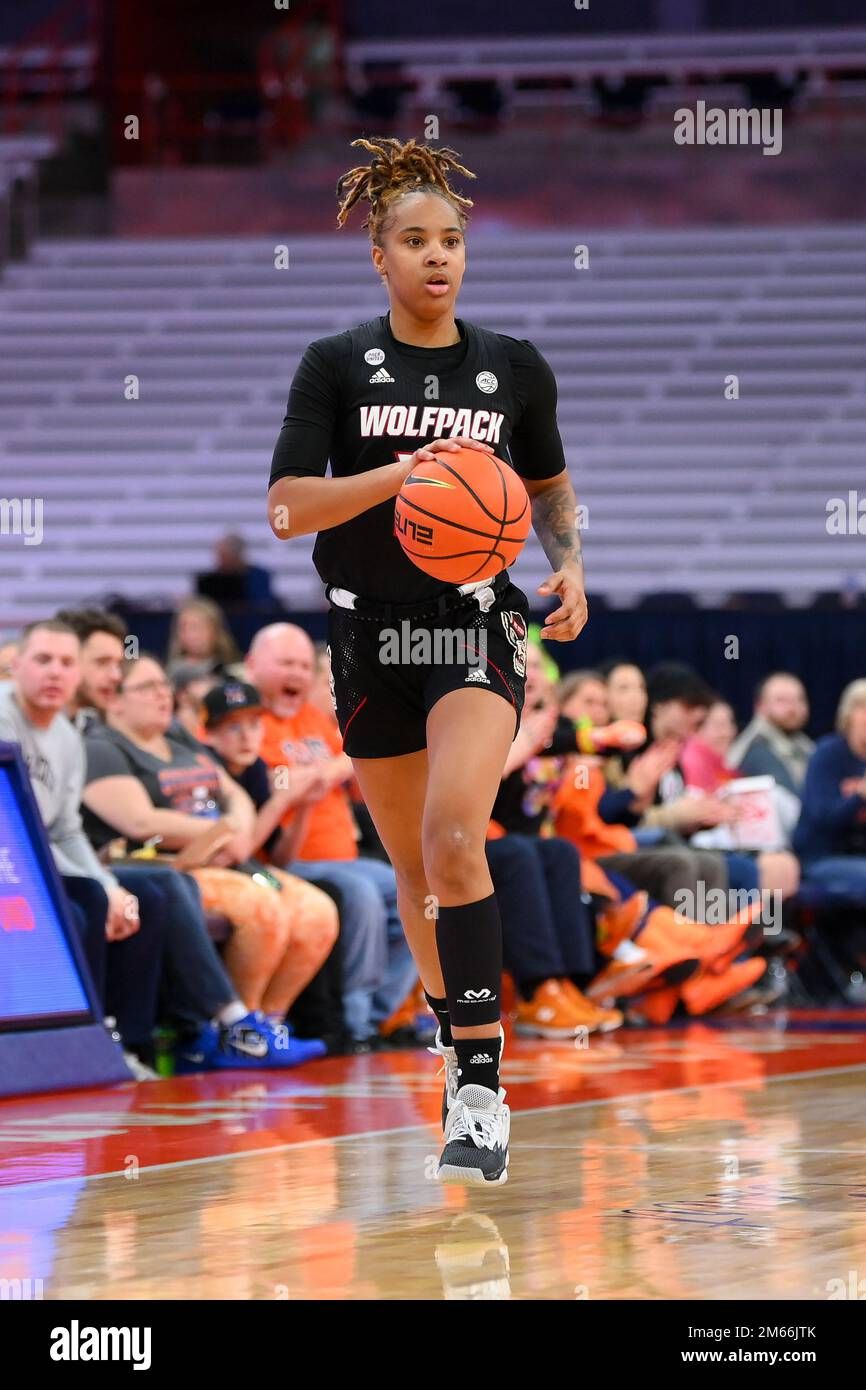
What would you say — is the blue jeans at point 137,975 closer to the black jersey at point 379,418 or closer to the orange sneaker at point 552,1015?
the orange sneaker at point 552,1015

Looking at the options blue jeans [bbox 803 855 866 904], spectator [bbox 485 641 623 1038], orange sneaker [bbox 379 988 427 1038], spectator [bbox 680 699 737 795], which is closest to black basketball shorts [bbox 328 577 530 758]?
spectator [bbox 485 641 623 1038]

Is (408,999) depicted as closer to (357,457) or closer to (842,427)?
(357,457)

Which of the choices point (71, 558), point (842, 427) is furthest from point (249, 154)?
point (842, 427)

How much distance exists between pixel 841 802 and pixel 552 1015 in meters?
2.14

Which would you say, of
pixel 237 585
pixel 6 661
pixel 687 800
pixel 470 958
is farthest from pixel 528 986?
pixel 237 585

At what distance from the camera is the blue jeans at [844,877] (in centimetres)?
909

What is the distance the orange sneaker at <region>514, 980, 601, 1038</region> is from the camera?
749 cm

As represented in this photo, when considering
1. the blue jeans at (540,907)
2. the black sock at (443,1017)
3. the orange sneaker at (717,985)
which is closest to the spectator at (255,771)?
the blue jeans at (540,907)

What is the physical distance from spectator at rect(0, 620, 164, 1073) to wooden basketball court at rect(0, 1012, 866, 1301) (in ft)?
1.09

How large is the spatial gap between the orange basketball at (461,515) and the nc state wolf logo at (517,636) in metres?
0.17

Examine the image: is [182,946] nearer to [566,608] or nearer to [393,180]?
[566,608]

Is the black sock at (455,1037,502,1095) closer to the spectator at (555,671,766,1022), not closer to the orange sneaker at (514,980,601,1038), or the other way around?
the orange sneaker at (514,980,601,1038)

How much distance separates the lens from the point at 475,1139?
12.3ft

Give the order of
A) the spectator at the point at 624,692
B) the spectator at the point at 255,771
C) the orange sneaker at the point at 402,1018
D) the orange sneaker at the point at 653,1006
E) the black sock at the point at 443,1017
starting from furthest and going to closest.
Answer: the spectator at the point at 624,692, the orange sneaker at the point at 653,1006, the orange sneaker at the point at 402,1018, the spectator at the point at 255,771, the black sock at the point at 443,1017
